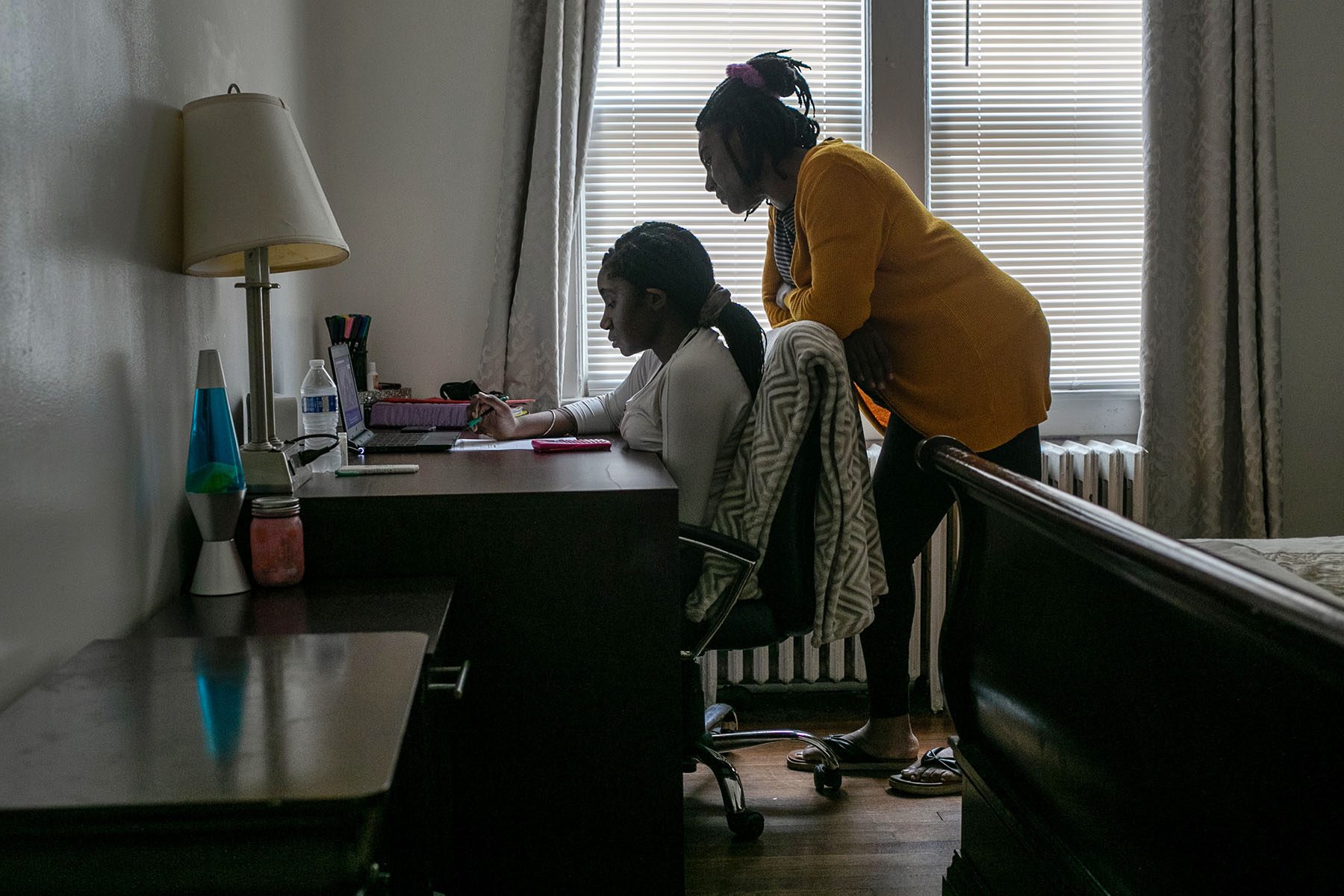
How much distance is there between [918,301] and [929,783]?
3.36ft

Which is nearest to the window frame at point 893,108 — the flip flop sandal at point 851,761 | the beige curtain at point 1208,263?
the beige curtain at point 1208,263

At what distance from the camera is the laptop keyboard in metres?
2.05

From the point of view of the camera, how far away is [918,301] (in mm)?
2082

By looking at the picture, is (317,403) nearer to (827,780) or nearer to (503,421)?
(503,421)

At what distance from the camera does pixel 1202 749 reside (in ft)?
3.05

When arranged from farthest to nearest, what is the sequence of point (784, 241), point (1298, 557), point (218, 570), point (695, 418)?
1. point (784, 241)
2. point (695, 418)
3. point (1298, 557)
4. point (218, 570)

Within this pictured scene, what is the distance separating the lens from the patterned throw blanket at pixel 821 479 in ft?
6.01

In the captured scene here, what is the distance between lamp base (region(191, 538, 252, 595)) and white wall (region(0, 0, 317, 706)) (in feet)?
0.20

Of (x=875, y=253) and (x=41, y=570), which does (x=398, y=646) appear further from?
(x=875, y=253)

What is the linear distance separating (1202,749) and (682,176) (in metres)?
2.25

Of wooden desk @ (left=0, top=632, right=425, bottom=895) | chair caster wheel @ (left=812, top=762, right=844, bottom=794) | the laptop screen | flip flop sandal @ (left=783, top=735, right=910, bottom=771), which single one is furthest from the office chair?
wooden desk @ (left=0, top=632, right=425, bottom=895)

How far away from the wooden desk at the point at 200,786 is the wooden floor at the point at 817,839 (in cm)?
126

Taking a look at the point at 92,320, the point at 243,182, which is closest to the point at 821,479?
the point at 243,182

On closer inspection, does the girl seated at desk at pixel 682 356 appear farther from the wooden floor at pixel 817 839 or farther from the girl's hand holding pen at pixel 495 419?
the wooden floor at pixel 817 839
